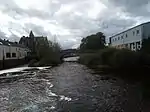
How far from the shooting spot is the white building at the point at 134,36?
46.4 m

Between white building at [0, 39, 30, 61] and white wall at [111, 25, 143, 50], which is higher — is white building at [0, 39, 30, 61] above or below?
below

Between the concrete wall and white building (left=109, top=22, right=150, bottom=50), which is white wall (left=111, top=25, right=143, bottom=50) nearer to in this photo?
white building (left=109, top=22, right=150, bottom=50)

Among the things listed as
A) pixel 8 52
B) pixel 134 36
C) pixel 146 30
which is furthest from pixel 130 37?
pixel 8 52

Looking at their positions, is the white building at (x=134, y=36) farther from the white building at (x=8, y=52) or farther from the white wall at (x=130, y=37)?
the white building at (x=8, y=52)

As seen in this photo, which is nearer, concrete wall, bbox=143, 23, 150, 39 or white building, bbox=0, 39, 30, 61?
concrete wall, bbox=143, 23, 150, 39

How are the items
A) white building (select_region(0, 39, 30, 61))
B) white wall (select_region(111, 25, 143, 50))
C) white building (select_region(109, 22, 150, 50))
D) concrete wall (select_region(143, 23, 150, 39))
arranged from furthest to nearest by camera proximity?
white building (select_region(0, 39, 30, 61)) → white wall (select_region(111, 25, 143, 50)) → white building (select_region(109, 22, 150, 50)) → concrete wall (select_region(143, 23, 150, 39))

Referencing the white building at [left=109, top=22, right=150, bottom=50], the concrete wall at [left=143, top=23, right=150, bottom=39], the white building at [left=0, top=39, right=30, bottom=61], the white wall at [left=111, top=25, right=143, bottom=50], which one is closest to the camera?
the concrete wall at [left=143, top=23, right=150, bottom=39]

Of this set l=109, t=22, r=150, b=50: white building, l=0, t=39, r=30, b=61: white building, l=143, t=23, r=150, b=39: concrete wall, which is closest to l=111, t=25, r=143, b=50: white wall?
l=109, t=22, r=150, b=50: white building

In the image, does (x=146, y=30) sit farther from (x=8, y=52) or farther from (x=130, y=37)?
(x=8, y=52)

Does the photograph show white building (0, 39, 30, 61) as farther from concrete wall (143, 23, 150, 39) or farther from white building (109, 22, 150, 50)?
concrete wall (143, 23, 150, 39)

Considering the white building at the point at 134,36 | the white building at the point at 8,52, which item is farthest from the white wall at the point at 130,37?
the white building at the point at 8,52

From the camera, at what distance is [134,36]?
166 ft

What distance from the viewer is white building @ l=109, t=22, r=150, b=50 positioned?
152 ft

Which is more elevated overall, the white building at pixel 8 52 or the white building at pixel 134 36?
the white building at pixel 134 36
